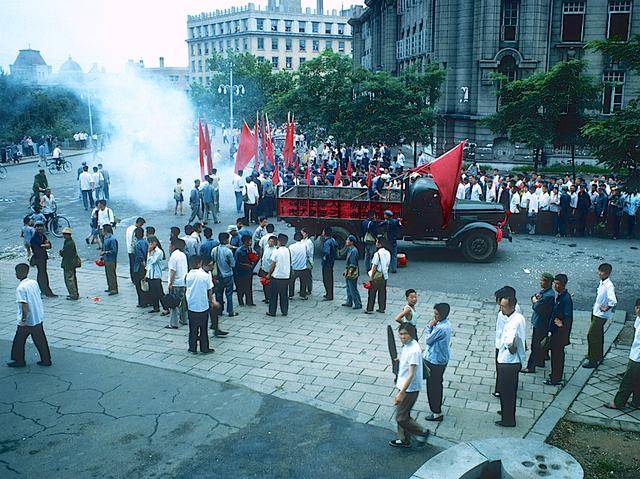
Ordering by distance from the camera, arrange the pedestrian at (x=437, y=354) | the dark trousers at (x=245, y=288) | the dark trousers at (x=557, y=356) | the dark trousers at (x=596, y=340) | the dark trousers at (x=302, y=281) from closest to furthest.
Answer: the pedestrian at (x=437, y=354)
the dark trousers at (x=557, y=356)
the dark trousers at (x=596, y=340)
the dark trousers at (x=245, y=288)
the dark trousers at (x=302, y=281)

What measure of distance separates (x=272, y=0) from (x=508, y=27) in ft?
266

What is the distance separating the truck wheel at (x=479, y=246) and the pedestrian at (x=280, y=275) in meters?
6.48

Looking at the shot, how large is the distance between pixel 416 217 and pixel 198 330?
8.31 m

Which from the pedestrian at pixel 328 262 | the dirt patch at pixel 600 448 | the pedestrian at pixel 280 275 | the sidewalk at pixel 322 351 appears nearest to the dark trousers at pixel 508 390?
the sidewalk at pixel 322 351

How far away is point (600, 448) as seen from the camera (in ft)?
26.0

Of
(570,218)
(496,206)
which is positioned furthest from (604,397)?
(570,218)

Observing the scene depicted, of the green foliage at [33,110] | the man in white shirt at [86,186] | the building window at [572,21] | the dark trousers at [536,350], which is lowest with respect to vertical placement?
the dark trousers at [536,350]

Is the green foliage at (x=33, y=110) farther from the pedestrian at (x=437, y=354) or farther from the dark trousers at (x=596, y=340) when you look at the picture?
the dark trousers at (x=596, y=340)

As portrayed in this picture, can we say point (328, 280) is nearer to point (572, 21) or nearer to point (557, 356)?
point (557, 356)

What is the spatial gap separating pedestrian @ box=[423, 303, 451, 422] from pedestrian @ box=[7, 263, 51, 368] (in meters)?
6.10

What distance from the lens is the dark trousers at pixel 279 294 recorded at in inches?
503

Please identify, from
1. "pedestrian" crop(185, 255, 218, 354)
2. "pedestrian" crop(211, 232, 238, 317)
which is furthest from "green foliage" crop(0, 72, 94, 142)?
"pedestrian" crop(185, 255, 218, 354)

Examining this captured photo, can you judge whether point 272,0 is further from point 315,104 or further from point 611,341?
point 611,341

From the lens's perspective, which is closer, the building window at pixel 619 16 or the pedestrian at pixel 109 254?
the pedestrian at pixel 109 254
